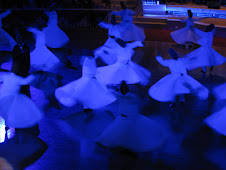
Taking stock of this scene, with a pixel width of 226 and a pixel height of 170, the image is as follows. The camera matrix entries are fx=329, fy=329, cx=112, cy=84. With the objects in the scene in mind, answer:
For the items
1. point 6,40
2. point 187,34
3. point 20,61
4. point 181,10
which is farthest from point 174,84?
point 181,10

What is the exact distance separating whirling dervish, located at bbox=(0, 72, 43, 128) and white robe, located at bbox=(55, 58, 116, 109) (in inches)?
31.0

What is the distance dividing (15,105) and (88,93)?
1204mm

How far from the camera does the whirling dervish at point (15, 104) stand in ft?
15.3

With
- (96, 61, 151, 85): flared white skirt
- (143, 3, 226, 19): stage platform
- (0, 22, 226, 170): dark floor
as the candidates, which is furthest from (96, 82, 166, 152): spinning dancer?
(143, 3, 226, 19): stage platform

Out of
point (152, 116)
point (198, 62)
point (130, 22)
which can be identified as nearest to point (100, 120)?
point (152, 116)

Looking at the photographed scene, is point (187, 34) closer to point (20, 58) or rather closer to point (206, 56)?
point (206, 56)

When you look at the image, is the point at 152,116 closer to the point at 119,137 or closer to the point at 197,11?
the point at 119,137

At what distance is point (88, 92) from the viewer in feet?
17.6

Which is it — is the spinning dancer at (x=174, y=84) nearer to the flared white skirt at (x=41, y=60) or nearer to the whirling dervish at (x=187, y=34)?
the flared white skirt at (x=41, y=60)

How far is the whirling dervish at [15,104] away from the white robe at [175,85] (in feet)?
7.46

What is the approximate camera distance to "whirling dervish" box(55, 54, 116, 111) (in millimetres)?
5348

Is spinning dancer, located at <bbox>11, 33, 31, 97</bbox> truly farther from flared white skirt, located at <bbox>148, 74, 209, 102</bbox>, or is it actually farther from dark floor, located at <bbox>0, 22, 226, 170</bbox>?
flared white skirt, located at <bbox>148, 74, 209, 102</bbox>

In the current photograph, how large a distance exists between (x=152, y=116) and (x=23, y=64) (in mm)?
2327

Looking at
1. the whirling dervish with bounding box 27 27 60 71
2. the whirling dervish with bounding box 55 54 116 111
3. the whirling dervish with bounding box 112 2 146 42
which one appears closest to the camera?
the whirling dervish with bounding box 55 54 116 111
